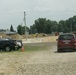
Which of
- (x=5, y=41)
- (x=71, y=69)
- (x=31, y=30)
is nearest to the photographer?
(x=71, y=69)

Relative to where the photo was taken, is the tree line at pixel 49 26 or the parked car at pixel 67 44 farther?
the tree line at pixel 49 26

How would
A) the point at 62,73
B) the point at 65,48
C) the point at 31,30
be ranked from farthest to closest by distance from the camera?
the point at 31,30
the point at 65,48
the point at 62,73

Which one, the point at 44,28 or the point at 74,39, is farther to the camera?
the point at 44,28

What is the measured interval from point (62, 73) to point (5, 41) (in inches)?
912

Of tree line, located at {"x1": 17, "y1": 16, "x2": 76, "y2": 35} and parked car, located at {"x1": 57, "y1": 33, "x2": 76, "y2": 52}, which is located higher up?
tree line, located at {"x1": 17, "y1": 16, "x2": 76, "y2": 35}

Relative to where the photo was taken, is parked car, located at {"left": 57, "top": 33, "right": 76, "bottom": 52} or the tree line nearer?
parked car, located at {"left": 57, "top": 33, "right": 76, "bottom": 52}

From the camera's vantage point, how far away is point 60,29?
185000 millimetres

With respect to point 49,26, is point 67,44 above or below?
below

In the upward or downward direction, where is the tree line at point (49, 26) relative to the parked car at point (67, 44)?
upward

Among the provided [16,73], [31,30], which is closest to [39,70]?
[16,73]

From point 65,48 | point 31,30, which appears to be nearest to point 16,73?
point 65,48

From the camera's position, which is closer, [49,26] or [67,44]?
[67,44]

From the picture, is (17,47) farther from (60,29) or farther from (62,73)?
(60,29)

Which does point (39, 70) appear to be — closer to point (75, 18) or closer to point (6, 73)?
point (6, 73)
